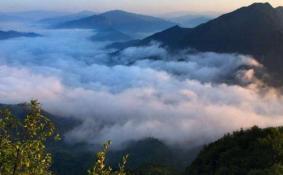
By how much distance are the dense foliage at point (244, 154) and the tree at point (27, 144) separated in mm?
41803

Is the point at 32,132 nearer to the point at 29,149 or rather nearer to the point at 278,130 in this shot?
the point at 29,149

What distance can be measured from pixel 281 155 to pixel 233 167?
751cm

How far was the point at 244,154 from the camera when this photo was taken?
84875 mm

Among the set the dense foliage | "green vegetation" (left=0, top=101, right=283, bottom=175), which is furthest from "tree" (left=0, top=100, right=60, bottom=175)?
the dense foliage

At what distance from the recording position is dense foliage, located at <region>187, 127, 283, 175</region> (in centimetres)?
7689

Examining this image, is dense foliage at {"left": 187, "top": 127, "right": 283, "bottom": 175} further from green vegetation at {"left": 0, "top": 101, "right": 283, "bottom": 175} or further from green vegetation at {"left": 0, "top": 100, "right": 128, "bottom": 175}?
green vegetation at {"left": 0, "top": 100, "right": 128, "bottom": 175}

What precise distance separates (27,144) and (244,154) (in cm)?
6216

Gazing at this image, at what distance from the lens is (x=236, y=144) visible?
301 ft

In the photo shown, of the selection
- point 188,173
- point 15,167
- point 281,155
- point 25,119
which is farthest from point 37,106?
point 188,173

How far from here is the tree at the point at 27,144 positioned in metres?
26.7

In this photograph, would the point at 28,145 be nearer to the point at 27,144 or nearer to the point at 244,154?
the point at 27,144

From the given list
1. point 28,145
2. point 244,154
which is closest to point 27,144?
point 28,145

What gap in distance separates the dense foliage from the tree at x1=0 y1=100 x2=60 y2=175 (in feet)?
137

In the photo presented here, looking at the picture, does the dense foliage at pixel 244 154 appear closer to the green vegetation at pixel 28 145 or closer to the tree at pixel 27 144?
the green vegetation at pixel 28 145
